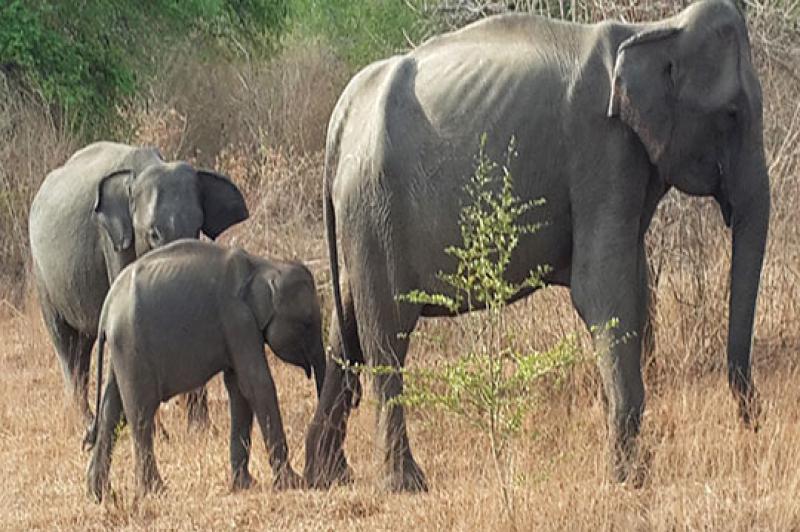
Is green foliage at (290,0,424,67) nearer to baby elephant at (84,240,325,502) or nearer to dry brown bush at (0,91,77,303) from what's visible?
dry brown bush at (0,91,77,303)

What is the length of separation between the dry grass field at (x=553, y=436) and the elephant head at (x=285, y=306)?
2.27 ft

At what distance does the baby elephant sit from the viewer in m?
8.30

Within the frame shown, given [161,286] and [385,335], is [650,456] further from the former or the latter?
[161,286]

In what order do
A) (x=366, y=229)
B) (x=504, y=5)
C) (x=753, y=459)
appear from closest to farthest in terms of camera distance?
(x=753, y=459), (x=366, y=229), (x=504, y=5)

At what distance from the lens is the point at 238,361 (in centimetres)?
835

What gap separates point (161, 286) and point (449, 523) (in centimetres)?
230

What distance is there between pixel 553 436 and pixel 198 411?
2618mm

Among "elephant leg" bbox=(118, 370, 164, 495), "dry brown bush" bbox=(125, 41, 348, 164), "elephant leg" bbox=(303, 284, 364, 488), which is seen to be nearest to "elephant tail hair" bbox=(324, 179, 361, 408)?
"elephant leg" bbox=(303, 284, 364, 488)

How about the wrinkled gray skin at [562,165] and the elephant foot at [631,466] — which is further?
the wrinkled gray skin at [562,165]

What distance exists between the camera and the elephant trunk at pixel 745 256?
24.7 ft

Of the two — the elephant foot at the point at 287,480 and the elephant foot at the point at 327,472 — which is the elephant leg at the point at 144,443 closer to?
the elephant foot at the point at 287,480

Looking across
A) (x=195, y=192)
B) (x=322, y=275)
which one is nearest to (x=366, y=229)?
(x=195, y=192)

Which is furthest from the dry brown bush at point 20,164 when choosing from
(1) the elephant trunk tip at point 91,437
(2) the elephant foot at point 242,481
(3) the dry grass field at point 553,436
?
(2) the elephant foot at point 242,481

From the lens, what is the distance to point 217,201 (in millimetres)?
10469
